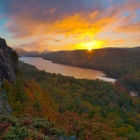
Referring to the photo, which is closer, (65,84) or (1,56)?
(1,56)

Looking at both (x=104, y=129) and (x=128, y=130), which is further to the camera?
(x=128, y=130)

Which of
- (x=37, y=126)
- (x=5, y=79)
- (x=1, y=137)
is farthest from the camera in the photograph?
(x=5, y=79)

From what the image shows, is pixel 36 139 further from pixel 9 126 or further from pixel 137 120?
pixel 137 120

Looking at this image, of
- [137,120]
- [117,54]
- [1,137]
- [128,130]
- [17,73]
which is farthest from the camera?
[117,54]

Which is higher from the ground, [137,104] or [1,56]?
[1,56]

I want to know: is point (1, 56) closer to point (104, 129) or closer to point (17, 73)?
point (17, 73)

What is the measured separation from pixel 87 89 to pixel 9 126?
54363mm

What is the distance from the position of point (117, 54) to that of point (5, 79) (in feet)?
Result: 591

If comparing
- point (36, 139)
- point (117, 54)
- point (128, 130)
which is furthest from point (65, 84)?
point (117, 54)

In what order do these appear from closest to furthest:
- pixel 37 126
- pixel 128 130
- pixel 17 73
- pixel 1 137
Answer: pixel 1 137 → pixel 37 126 → pixel 17 73 → pixel 128 130

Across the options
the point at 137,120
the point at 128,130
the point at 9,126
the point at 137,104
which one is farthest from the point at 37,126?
the point at 137,104

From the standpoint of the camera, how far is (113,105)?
1713 inches

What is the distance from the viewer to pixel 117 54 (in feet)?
584

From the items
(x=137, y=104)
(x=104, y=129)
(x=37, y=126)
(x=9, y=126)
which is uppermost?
(x=9, y=126)
